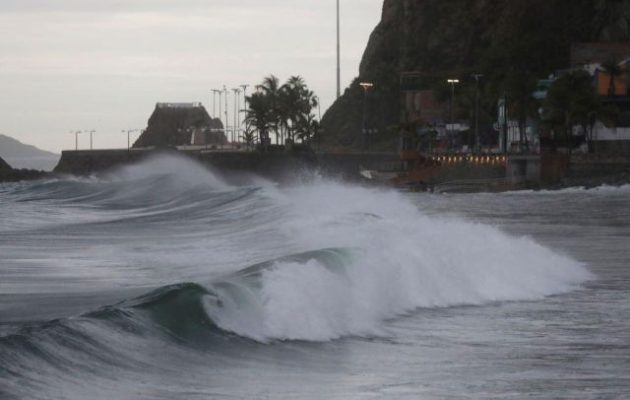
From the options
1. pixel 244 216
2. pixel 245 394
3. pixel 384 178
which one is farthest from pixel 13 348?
pixel 384 178

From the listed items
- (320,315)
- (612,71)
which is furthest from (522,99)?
(320,315)

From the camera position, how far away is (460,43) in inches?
7175

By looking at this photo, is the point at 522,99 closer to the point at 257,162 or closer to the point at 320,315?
the point at 257,162

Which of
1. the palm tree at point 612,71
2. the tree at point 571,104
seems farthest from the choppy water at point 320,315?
the palm tree at point 612,71

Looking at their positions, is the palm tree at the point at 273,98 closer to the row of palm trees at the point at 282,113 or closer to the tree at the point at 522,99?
the row of palm trees at the point at 282,113

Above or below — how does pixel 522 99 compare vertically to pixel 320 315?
above

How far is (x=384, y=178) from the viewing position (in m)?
119

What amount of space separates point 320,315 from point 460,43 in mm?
165198

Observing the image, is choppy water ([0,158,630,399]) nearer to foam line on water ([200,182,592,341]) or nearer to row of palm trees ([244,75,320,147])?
foam line on water ([200,182,592,341])

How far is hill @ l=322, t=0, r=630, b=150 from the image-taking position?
16800cm

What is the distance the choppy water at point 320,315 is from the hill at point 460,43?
127m

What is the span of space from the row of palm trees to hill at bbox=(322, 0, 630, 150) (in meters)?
8.08

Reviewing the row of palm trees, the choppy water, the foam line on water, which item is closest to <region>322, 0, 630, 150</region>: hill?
the row of palm trees

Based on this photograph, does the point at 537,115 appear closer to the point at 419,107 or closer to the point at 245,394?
the point at 419,107
